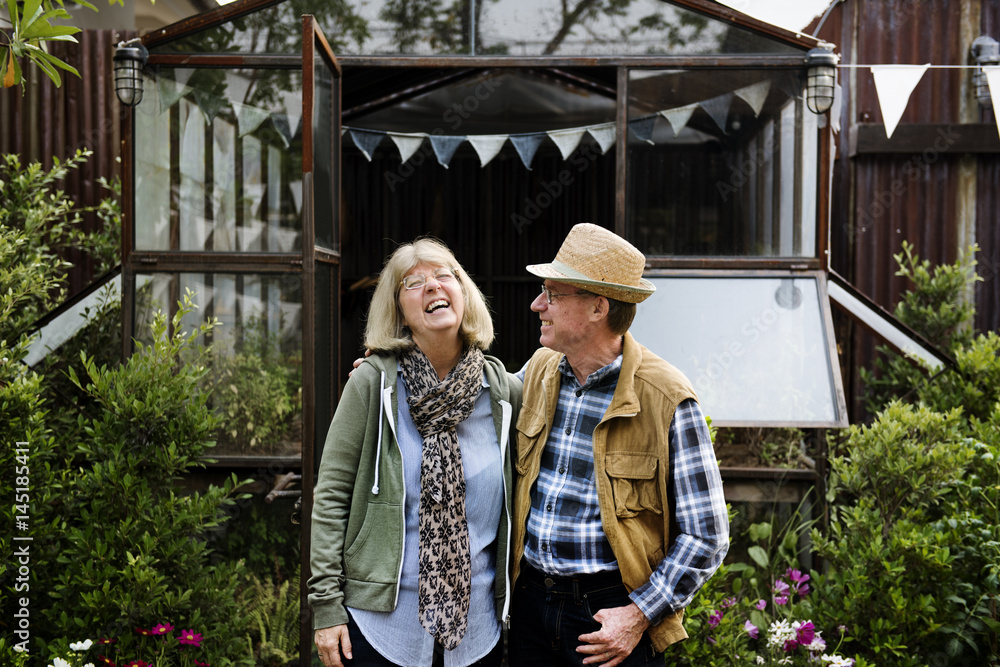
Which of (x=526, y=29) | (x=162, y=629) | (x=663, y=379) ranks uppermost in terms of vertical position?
(x=526, y=29)

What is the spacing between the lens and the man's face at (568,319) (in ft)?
6.93

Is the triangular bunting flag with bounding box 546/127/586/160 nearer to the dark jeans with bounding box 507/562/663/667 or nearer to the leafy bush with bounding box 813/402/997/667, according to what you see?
the leafy bush with bounding box 813/402/997/667

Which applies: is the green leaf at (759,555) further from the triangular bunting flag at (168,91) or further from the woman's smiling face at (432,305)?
the triangular bunting flag at (168,91)

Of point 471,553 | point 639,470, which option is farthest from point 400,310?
point 639,470

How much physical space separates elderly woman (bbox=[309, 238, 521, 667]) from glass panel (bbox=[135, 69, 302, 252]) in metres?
2.18

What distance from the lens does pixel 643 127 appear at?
445 centimetres

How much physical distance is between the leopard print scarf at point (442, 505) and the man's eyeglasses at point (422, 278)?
0.25 m

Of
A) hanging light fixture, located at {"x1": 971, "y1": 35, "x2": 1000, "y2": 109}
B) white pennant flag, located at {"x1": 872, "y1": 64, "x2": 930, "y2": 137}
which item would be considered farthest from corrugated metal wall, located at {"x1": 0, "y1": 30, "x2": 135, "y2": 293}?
hanging light fixture, located at {"x1": 971, "y1": 35, "x2": 1000, "y2": 109}

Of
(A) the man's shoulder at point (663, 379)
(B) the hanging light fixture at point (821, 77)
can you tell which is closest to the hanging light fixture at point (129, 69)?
(A) the man's shoulder at point (663, 379)

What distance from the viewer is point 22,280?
12.8 ft

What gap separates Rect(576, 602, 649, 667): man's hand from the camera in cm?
195

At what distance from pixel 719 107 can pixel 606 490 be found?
126 inches

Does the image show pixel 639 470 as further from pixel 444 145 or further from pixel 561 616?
pixel 444 145

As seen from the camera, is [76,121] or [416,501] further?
[76,121]
